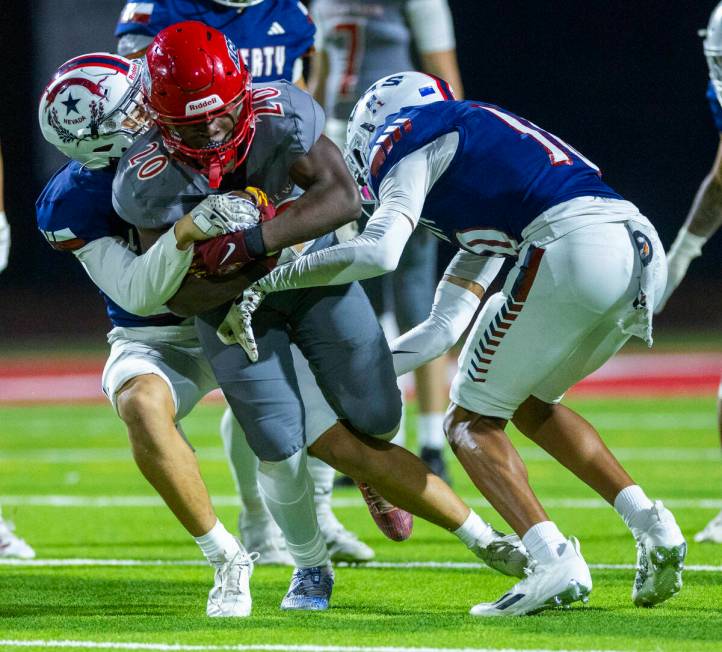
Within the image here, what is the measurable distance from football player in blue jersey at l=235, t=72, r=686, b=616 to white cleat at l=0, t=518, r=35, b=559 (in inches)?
58.7

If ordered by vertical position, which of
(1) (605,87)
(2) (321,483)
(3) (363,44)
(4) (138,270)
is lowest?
(1) (605,87)

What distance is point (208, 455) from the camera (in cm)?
704

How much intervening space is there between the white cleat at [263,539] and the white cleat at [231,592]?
2.68 ft

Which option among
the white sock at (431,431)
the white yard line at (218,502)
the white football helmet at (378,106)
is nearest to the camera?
the white football helmet at (378,106)

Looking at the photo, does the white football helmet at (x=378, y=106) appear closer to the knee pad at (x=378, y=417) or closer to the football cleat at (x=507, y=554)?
the knee pad at (x=378, y=417)

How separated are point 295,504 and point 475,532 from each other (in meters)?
0.46

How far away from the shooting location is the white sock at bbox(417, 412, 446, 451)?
5336 millimetres

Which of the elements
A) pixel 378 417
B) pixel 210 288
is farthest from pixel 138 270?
pixel 378 417

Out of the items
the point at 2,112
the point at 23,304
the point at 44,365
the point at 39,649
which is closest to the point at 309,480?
the point at 39,649

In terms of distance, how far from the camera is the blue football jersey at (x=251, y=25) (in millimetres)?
4531

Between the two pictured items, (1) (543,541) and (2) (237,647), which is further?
(1) (543,541)

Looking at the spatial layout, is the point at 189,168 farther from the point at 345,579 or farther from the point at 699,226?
the point at 699,226

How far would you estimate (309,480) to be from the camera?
348 centimetres

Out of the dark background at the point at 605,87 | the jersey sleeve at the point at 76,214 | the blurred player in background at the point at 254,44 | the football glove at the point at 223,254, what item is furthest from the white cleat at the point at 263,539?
the dark background at the point at 605,87
